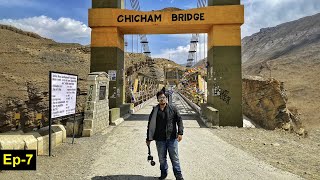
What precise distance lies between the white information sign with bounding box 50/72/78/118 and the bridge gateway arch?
7468 millimetres

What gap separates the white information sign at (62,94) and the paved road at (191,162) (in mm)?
1628

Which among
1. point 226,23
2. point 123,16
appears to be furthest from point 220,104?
point 123,16

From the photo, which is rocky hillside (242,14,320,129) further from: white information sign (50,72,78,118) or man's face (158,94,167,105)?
man's face (158,94,167,105)

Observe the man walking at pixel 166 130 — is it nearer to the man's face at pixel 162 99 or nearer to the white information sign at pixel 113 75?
the man's face at pixel 162 99

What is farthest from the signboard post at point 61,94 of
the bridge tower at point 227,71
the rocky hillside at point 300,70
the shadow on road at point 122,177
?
A: the rocky hillside at point 300,70

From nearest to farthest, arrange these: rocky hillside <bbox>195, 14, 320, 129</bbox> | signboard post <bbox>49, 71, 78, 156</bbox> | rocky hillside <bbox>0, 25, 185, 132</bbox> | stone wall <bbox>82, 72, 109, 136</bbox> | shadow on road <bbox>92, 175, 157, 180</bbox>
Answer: shadow on road <bbox>92, 175, 157, 180</bbox> < signboard post <bbox>49, 71, 78, 156</bbox> < stone wall <bbox>82, 72, 109, 136</bbox> < rocky hillside <bbox>0, 25, 185, 132</bbox> < rocky hillside <bbox>195, 14, 320, 129</bbox>

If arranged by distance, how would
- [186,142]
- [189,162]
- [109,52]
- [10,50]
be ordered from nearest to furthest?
1. [189,162]
2. [186,142]
3. [109,52]
4. [10,50]

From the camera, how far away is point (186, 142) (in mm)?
10578

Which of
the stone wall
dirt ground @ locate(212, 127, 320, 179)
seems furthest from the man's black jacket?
the stone wall

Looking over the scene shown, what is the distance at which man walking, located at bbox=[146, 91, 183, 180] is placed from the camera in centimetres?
573

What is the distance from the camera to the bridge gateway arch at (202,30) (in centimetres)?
1588

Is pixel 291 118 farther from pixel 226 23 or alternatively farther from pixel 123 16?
pixel 123 16

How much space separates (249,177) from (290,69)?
282 ft

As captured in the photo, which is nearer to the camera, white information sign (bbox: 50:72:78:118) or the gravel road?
the gravel road
